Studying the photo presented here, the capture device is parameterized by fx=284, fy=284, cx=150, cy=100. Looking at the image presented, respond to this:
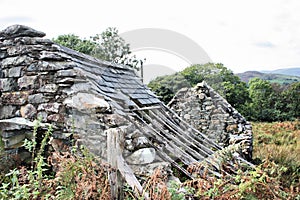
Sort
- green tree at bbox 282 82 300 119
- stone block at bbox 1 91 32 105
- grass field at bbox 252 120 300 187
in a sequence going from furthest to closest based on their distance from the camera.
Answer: green tree at bbox 282 82 300 119, grass field at bbox 252 120 300 187, stone block at bbox 1 91 32 105

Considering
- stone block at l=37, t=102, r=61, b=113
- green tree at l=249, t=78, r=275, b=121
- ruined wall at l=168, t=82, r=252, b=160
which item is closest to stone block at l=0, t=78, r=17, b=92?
stone block at l=37, t=102, r=61, b=113

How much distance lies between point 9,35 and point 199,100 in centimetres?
821

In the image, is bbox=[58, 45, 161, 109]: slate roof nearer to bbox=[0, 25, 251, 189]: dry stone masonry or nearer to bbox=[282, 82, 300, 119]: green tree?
bbox=[0, 25, 251, 189]: dry stone masonry

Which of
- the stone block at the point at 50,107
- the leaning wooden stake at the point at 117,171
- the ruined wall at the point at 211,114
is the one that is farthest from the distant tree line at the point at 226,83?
the leaning wooden stake at the point at 117,171

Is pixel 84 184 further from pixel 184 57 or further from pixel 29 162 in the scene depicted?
pixel 184 57

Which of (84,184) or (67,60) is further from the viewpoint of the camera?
(67,60)

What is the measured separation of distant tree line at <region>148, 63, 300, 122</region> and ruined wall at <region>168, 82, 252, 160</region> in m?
9.37

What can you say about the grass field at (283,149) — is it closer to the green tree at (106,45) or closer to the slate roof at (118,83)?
the slate roof at (118,83)

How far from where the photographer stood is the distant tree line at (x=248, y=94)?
76.5ft

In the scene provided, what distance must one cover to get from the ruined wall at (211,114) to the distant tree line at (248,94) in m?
9.37

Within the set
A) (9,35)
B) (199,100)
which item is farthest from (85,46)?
(9,35)

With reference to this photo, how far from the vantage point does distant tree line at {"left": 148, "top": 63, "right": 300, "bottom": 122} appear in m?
23.3

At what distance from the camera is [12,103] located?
4520 millimetres

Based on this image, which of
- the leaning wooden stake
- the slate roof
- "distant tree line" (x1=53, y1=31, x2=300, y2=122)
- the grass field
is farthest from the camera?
"distant tree line" (x1=53, y1=31, x2=300, y2=122)
